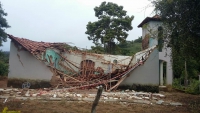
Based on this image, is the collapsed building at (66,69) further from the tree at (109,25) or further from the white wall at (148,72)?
the tree at (109,25)

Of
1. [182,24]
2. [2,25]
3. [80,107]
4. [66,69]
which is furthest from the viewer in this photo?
[2,25]

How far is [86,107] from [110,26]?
15.8 m

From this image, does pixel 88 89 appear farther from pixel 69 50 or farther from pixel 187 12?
pixel 187 12

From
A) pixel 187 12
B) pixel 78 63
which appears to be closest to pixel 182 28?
pixel 187 12

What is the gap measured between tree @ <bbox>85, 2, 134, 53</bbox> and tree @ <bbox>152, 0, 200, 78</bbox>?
13088mm

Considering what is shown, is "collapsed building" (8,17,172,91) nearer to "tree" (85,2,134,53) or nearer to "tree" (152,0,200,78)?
"tree" (152,0,200,78)

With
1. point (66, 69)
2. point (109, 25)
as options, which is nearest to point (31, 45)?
point (66, 69)

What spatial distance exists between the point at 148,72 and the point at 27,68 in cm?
731

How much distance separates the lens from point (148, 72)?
39.9ft

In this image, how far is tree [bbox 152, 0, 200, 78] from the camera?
7.75 metres

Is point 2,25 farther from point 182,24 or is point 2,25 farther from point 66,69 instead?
point 182,24

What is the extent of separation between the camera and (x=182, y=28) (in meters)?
8.01

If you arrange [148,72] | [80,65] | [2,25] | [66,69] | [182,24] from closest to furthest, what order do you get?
[182,24] → [148,72] → [66,69] → [80,65] → [2,25]

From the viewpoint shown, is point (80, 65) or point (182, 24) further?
point (80, 65)
